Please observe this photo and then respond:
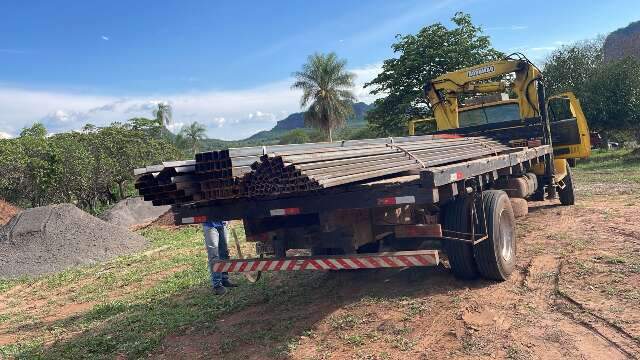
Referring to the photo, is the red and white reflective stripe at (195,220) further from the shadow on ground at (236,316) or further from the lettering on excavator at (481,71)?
the lettering on excavator at (481,71)

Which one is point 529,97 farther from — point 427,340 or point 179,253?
point 179,253

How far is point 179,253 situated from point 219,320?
601cm

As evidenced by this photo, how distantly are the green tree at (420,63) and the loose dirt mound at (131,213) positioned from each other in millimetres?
12664

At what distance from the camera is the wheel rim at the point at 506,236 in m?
5.91

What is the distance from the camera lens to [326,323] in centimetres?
516

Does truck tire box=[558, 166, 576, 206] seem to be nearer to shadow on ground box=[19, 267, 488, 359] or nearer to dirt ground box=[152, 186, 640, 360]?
dirt ground box=[152, 186, 640, 360]

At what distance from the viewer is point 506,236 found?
20.2 feet

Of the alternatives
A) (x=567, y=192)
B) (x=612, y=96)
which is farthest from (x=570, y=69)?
(x=567, y=192)

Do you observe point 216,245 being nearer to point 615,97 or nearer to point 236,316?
point 236,316

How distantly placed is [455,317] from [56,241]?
11715mm

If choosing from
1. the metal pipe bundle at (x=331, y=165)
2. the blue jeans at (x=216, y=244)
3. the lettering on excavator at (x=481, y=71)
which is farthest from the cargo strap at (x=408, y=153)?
the lettering on excavator at (x=481, y=71)

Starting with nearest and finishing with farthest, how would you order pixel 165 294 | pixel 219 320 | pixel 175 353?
pixel 175 353 → pixel 219 320 → pixel 165 294

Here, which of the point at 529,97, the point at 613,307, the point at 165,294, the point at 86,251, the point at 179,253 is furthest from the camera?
the point at 86,251

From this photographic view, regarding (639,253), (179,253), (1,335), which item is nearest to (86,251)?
(179,253)
